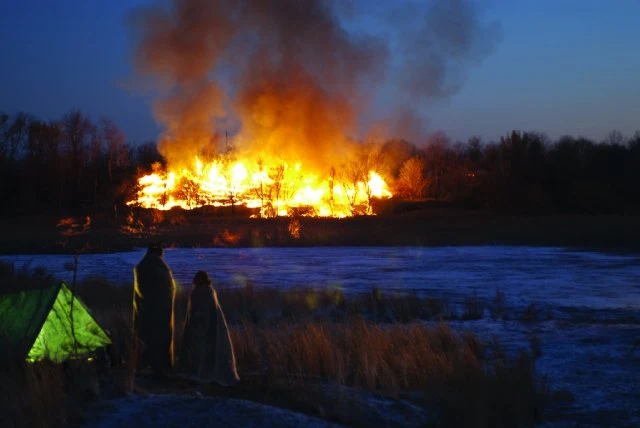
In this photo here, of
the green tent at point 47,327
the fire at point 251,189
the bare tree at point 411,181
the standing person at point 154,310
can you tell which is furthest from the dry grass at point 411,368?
the bare tree at point 411,181

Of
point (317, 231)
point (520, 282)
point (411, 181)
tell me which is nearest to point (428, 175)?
point (411, 181)

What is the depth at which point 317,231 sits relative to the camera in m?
47.4

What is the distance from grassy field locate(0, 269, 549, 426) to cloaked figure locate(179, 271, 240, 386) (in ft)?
0.67

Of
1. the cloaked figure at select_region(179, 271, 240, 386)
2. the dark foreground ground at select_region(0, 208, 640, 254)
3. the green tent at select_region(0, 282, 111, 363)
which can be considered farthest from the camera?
the dark foreground ground at select_region(0, 208, 640, 254)

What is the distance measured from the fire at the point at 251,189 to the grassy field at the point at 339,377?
40438 millimetres

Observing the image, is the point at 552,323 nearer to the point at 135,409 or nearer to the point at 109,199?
the point at 135,409

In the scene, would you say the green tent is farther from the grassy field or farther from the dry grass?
the dry grass

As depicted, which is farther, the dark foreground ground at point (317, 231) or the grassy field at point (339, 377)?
the dark foreground ground at point (317, 231)

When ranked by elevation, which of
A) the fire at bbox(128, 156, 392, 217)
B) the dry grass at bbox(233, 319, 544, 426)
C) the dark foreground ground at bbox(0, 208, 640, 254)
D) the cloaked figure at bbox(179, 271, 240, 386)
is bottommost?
the dry grass at bbox(233, 319, 544, 426)

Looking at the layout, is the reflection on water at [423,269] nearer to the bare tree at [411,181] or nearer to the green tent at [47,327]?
the green tent at [47,327]

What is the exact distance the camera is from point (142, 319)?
A: 30.2 ft

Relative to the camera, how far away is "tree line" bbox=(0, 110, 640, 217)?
62.5 m

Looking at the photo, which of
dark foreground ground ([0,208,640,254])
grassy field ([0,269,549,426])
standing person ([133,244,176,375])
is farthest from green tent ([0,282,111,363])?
dark foreground ground ([0,208,640,254])

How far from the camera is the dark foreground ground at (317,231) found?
42.2 m
